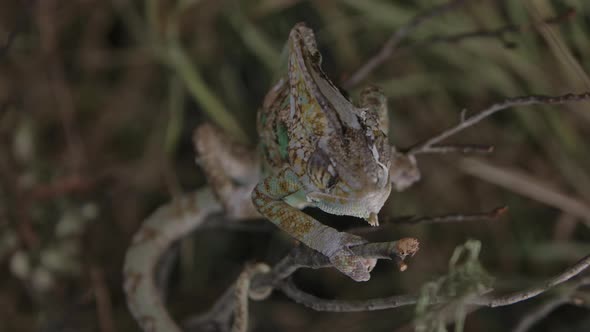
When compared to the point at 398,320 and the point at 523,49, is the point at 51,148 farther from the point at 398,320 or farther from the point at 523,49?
the point at 523,49

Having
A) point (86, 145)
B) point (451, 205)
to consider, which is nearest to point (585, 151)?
point (451, 205)

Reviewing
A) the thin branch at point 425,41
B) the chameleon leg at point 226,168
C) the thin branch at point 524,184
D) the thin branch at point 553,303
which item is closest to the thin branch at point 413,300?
the thin branch at point 553,303

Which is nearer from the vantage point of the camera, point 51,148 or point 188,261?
point 188,261

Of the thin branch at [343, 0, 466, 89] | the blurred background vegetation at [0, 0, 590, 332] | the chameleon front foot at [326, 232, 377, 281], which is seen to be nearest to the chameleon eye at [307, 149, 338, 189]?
the chameleon front foot at [326, 232, 377, 281]

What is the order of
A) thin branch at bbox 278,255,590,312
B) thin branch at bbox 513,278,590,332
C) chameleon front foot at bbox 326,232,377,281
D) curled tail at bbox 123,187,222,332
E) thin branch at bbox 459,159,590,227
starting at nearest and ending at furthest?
chameleon front foot at bbox 326,232,377,281 → thin branch at bbox 278,255,590,312 → thin branch at bbox 513,278,590,332 → curled tail at bbox 123,187,222,332 → thin branch at bbox 459,159,590,227

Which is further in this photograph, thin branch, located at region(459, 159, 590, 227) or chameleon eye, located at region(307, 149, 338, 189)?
thin branch, located at region(459, 159, 590, 227)

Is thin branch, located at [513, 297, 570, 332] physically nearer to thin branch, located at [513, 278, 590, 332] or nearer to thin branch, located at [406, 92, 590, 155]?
thin branch, located at [513, 278, 590, 332]

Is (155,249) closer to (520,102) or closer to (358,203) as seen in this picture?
(358,203)
